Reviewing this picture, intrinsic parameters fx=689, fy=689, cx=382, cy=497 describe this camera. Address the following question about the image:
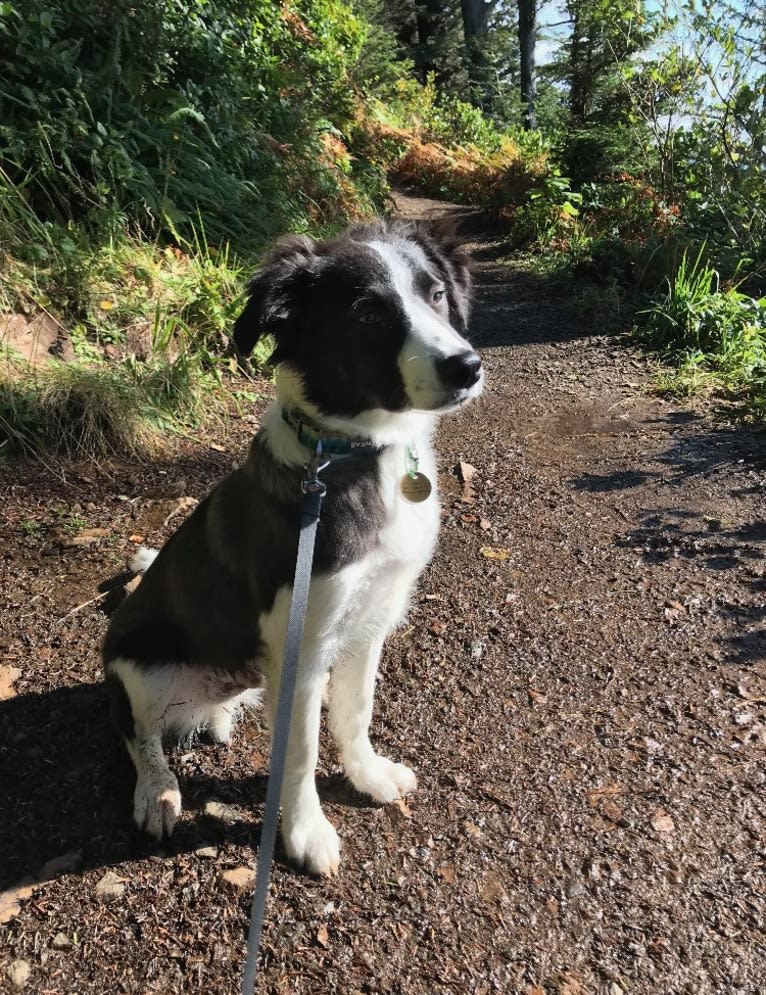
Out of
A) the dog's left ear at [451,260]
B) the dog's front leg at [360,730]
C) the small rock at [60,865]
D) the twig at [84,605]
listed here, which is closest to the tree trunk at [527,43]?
the dog's left ear at [451,260]

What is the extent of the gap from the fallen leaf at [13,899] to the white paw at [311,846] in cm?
75

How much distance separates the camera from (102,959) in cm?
187

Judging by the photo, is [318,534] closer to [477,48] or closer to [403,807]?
[403,807]

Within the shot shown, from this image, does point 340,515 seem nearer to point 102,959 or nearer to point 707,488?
point 102,959

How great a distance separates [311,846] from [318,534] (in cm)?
99

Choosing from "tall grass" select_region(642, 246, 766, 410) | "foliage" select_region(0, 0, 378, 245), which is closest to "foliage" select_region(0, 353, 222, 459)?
"foliage" select_region(0, 0, 378, 245)

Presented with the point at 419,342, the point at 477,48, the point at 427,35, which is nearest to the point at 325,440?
the point at 419,342

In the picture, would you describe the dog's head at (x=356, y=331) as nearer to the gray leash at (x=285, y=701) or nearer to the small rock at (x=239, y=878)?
the gray leash at (x=285, y=701)

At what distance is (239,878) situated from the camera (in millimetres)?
2086

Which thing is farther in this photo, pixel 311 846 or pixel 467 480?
pixel 467 480

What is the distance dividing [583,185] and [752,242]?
11.9ft

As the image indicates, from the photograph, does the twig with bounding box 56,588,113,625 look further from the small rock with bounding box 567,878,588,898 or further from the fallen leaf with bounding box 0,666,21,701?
the small rock with bounding box 567,878,588,898

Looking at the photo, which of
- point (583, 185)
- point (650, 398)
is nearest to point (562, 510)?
point (650, 398)

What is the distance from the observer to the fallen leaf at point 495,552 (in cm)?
373
